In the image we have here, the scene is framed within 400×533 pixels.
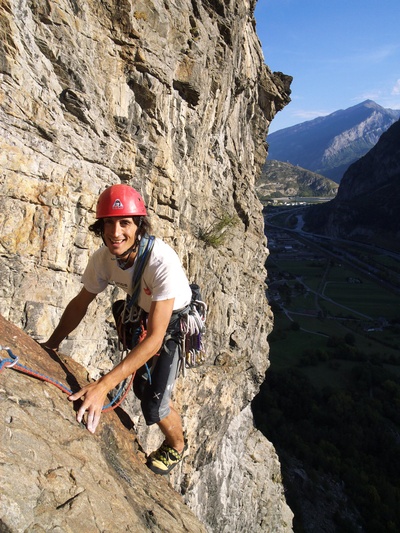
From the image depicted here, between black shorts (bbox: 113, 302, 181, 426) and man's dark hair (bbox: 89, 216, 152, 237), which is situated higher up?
man's dark hair (bbox: 89, 216, 152, 237)

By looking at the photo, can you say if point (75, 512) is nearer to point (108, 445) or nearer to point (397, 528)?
point (108, 445)

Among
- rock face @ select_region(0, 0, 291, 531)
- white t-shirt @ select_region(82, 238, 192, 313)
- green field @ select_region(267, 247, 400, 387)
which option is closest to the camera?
white t-shirt @ select_region(82, 238, 192, 313)

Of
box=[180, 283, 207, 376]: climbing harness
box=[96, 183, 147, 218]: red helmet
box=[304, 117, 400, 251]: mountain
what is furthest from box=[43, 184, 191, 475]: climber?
box=[304, 117, 400, 251]: mountain

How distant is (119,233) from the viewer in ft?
10.6

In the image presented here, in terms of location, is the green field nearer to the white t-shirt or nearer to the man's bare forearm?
the man's bare forearm

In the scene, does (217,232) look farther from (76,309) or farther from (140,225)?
(140,225)

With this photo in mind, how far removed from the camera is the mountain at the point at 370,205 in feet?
322

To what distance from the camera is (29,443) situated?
253 cm

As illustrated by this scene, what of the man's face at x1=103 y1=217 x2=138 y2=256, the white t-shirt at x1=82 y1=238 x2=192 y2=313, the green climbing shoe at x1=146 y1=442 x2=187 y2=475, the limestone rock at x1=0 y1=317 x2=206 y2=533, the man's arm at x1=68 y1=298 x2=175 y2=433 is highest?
the man's face at x1=103 y1=217 x2=138 y2=256

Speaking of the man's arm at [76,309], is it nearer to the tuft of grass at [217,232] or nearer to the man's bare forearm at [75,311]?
the man's bare forearm at [75,311]

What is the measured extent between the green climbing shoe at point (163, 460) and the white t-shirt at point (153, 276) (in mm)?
1668

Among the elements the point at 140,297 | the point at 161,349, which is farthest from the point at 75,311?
the point at 161,349

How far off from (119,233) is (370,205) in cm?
11456

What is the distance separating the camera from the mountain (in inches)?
3868
